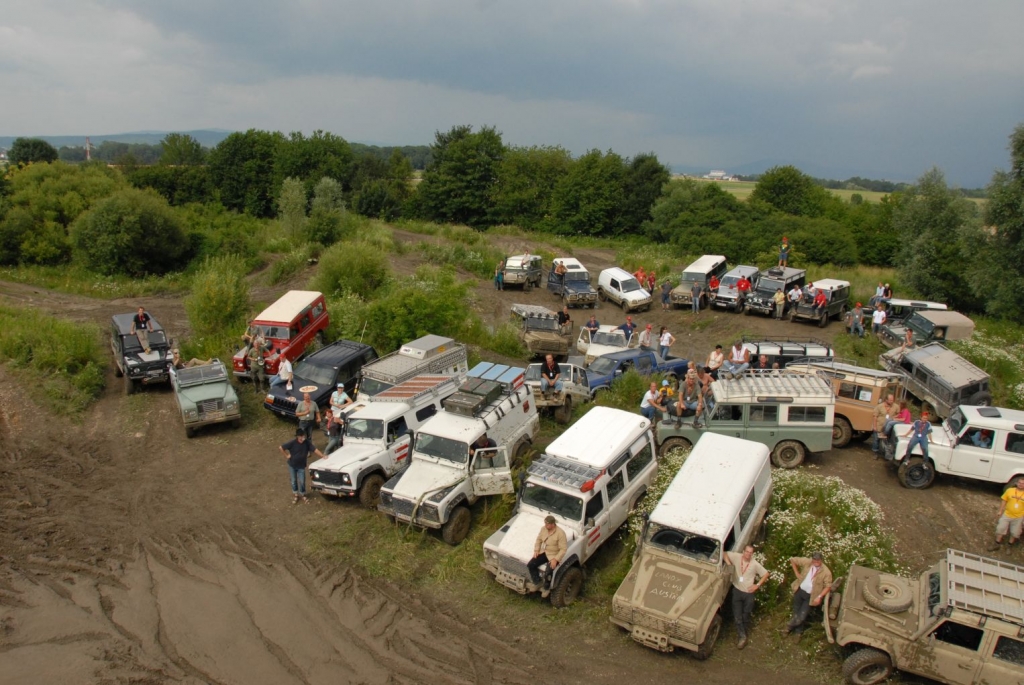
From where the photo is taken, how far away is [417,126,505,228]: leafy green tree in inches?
2306

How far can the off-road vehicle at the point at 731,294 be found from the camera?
88.4 feet

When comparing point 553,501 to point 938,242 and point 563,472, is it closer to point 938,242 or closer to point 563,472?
point 563,472

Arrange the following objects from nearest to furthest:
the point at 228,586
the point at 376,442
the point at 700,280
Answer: the point at 228,586, the point at 376,442, the point at 700,280

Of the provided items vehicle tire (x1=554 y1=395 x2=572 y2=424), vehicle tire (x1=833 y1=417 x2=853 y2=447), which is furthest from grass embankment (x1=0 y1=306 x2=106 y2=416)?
vehicle tire (x1=833 y1=417 x2=853 y2=447)

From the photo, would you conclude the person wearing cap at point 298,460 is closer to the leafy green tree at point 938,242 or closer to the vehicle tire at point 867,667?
the vehicle tire at point 867,667

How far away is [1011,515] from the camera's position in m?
11.5

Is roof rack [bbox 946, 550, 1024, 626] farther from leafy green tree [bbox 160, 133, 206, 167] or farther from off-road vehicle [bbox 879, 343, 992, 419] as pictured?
leafy green tree [bbox 160, 133, 206, 167]

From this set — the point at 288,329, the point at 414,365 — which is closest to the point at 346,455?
the point at 414,365

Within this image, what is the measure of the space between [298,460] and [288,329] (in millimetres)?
7660

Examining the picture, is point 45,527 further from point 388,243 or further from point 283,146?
point 283,146

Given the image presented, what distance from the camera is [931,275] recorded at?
3014cm

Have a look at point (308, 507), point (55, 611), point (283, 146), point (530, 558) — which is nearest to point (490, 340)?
point (308, 507)

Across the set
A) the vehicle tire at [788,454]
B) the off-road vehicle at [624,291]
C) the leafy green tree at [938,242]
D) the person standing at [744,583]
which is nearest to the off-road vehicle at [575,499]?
the person standing at [744,583]

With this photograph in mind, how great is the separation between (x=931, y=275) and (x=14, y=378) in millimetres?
34874
